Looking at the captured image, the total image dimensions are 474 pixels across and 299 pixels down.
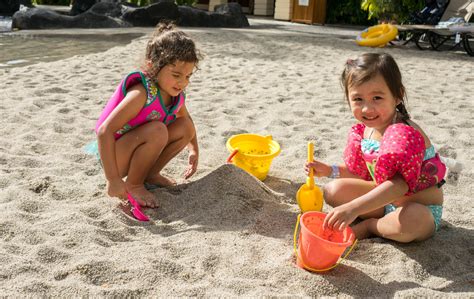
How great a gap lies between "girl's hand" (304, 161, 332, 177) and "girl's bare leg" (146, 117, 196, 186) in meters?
0.67

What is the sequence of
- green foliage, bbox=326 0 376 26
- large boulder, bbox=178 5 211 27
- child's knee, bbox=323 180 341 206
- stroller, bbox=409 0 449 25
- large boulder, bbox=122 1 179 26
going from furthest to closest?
green foliage, bbox=326 0 376 26, large boulder, bbox=178 5 211 27, large boulder, bbox=122 1 179 26, stroller, bbox=409 0 449 25, child's knee, bbox=323 180 341 206

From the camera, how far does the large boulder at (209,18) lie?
1237 cm

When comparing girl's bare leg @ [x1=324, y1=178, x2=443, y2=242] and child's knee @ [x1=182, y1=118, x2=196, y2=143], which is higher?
child's knee @ [x1=182, y1=118, x2=196, y2=143]

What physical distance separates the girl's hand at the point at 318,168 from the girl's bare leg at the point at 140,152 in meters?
0.68

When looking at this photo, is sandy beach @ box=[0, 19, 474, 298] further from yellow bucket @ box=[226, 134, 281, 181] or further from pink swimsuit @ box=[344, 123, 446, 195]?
pink swimsuit @ box=[344, 123, 446, 195]

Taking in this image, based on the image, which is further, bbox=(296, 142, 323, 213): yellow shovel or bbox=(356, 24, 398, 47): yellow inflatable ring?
bbox=(356, 24, 398, 47): yellow inflatable ring

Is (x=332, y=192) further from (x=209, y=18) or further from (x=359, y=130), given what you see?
(x=209, y=18)

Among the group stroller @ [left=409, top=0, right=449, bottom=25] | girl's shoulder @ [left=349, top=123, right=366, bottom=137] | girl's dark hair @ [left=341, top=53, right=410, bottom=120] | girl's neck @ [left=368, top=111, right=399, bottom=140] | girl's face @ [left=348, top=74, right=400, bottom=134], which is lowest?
girl's shoulder @ [left=349, top=123, right=366, bottom=137]

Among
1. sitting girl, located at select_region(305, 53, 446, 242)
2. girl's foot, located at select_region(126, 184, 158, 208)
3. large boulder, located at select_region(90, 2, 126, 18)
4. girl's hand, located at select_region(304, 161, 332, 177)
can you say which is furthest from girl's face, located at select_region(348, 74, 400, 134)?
large boulder, located at select_region(90, 2, 126, 18)

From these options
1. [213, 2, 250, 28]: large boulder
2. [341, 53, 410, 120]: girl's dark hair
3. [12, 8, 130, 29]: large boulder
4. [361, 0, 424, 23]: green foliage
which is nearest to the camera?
[341, 53, 410, 120]: girl's dark hair

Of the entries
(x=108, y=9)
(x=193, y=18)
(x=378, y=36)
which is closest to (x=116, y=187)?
(x=378, y=36)

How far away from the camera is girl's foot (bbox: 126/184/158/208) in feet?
7.15

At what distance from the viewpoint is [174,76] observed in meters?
2.23

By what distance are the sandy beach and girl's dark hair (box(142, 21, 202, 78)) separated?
21 cm
